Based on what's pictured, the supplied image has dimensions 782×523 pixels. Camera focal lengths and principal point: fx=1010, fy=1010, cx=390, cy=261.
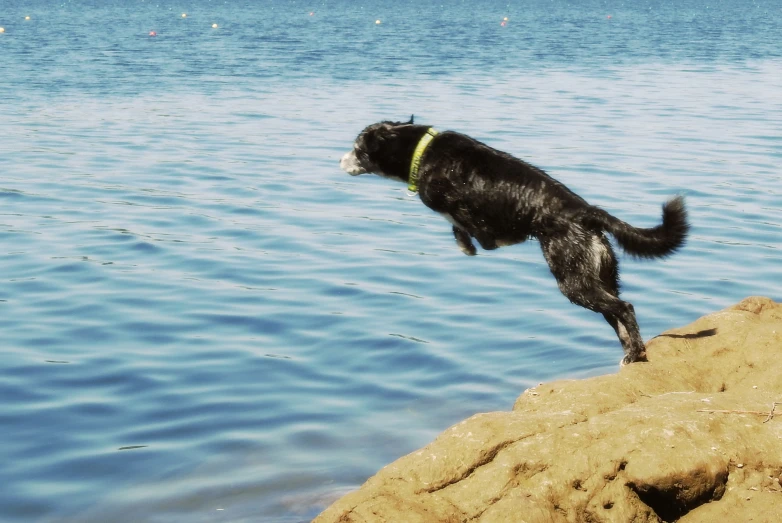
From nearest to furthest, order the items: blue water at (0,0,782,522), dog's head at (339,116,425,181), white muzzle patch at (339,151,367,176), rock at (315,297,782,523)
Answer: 1. rock at (315,297,782,523)
2. blue water at (0,0,782,522)
3. dog's head at (339,116,425,181)
4. white muzzle patch at (339,151,367,176)

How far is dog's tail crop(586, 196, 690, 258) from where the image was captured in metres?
6.28

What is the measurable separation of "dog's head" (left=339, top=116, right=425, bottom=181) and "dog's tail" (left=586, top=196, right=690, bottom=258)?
5.10 feet

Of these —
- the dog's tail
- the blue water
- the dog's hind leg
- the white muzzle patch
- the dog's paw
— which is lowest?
the blue water

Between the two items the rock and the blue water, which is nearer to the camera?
the rock

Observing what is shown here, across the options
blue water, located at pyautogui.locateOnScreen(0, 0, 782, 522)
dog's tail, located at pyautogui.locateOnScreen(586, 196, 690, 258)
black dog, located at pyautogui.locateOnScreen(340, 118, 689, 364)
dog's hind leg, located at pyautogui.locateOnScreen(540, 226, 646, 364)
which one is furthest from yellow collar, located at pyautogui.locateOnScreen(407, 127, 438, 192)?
Result: blue water, located at pyautogui.locateOnScreen(0, 0, 782, 522)

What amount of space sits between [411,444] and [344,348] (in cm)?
209

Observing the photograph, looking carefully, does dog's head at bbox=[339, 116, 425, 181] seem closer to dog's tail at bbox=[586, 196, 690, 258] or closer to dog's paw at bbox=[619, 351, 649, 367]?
dog's tail at bbox=[586, 196, 690, 258]

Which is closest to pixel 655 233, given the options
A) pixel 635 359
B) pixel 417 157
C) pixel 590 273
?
pixel 590 273

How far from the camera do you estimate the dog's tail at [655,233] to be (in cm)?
628

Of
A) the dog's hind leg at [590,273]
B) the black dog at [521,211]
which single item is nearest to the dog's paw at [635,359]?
the black dog at [521,211]

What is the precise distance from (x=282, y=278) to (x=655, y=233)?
5.44 meters

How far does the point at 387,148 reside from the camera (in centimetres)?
733

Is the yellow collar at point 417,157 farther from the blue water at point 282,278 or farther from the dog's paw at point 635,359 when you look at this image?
the dog's paw at point 635,359

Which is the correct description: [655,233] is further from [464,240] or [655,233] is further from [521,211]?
[464,240]
